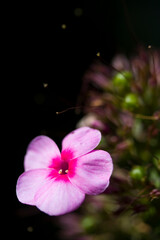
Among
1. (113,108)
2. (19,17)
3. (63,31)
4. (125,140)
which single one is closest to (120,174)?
(125,140)

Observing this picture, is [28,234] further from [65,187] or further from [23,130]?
[65,187]

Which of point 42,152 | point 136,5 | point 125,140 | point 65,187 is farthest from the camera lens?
point 136,5

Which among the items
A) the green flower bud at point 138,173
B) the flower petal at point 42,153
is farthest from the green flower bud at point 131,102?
the flower petal at point 42,153

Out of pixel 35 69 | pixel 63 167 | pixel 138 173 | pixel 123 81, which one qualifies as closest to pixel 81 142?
pixel 63 167

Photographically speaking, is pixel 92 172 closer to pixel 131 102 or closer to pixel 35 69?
pixel 131 102

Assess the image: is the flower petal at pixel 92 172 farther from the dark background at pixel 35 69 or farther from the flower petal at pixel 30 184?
the dark background at pixel 35 69

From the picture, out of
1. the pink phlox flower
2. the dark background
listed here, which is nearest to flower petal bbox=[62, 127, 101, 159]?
the pink phlox flower

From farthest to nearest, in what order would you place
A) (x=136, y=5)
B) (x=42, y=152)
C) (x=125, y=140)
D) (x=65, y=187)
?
1. (x=136, y=5)
2. (x=125, y=140)
3. (x=42, y=152)
4. (x=65, y=187)
